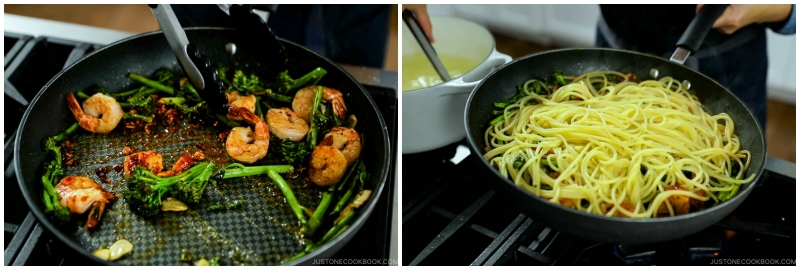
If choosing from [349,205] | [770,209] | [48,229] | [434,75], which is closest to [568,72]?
Answer: [434,75]

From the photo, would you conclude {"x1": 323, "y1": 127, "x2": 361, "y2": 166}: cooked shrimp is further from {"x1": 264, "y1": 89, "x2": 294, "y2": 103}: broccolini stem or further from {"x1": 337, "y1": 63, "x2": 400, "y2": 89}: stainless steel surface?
{"x1": 337, "y1": 63, "x2": 400, "y2": 89}: stainless steel surface

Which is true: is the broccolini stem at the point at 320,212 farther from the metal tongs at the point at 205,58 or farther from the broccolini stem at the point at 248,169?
the metal tongs at the point at 205,58

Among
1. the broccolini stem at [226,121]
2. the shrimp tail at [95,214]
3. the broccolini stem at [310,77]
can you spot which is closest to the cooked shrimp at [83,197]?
the shrimp tail at [95,214]

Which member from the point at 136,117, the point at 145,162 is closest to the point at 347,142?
the point at 145,162

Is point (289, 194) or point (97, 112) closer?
point (289, 194)

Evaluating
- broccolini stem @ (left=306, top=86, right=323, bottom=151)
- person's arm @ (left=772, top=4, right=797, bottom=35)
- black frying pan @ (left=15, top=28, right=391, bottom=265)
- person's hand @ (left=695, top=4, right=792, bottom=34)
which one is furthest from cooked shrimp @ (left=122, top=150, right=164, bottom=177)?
person's arm @ (left=772, top=4, right=797, bottom=35)

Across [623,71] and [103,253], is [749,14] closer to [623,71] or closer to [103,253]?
[623,71]
